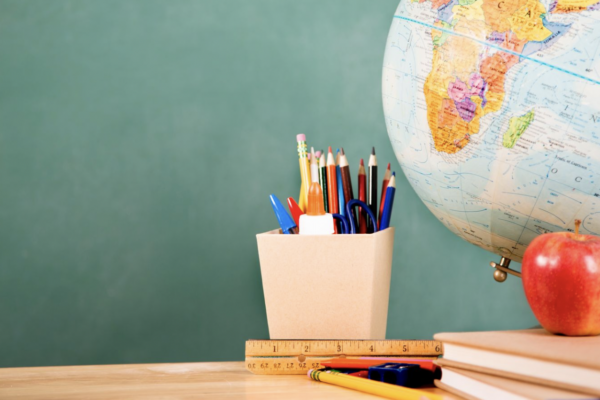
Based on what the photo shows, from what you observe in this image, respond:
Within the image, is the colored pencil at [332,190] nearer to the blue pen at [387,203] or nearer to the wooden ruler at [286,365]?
the blue pen at [387,203]

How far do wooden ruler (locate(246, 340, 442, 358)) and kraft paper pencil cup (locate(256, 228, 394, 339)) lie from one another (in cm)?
4

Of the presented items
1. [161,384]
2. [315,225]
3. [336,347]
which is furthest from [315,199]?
[161,384]

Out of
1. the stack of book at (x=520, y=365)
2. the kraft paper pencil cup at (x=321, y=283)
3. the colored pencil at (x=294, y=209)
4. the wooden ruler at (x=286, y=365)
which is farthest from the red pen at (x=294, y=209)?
the stack of book at (x=520, y=365)

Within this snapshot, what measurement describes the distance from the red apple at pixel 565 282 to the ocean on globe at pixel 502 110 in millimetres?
70

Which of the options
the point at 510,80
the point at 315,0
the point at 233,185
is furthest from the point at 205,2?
the point at 510,80

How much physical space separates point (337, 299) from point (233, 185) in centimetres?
39

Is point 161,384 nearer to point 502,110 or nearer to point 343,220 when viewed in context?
point 343,220

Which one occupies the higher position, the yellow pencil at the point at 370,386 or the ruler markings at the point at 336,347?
the ruler markings at the point at 336,347

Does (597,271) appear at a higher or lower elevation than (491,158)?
lower

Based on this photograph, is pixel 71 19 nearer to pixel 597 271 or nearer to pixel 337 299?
pixel 337 299

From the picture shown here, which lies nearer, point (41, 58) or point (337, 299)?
point (337, 299)

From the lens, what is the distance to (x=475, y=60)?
0.63 meters

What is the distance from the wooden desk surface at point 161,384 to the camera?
60cm

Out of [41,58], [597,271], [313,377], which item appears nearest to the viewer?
[597,271]
